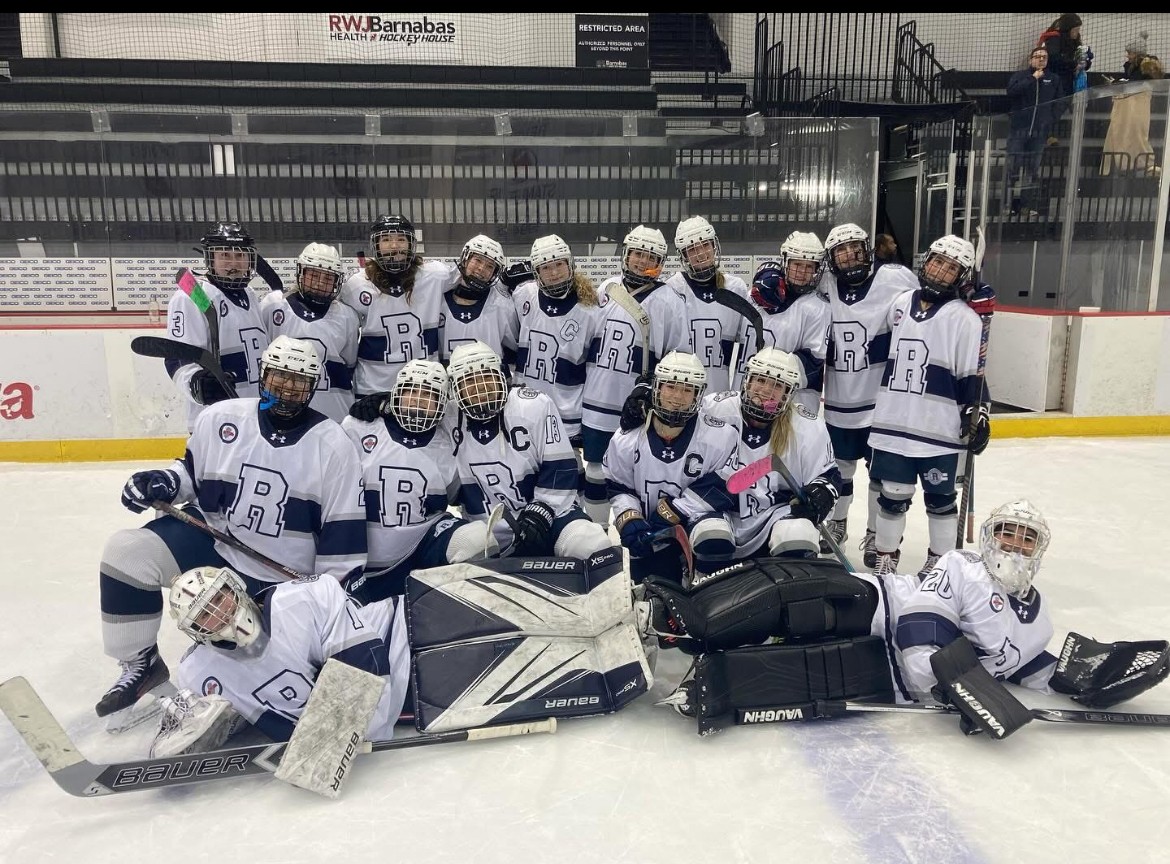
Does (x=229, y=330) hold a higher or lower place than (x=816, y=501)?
higher

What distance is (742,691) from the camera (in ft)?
7.33

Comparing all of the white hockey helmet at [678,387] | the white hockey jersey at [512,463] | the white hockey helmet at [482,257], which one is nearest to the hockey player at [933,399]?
the white hockey helmet at [678,387]

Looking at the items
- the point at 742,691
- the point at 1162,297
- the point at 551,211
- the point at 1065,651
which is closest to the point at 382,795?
the point at 742,691

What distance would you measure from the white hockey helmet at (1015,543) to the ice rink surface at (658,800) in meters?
0.39

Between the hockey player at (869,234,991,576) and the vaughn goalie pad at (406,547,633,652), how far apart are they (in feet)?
4.65

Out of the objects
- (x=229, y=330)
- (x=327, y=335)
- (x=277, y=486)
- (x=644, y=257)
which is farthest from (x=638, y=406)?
(x=229, y=330)

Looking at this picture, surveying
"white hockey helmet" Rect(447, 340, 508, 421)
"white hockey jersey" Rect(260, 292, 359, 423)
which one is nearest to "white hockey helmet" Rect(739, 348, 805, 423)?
"white hockey helmet" Rect(447, 340, 508, 421)

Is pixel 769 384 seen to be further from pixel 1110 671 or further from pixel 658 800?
pixel 658 800

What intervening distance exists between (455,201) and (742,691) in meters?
4.42

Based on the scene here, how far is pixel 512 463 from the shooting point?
8.89ft

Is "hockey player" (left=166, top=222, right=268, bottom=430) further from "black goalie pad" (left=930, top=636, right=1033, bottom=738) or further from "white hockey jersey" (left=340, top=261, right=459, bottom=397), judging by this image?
"black goalie pad" (left=930, top=636, right=1033, bottom=738)

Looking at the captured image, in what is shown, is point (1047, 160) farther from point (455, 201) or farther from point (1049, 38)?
point (455, 201)

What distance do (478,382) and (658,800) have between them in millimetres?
1236

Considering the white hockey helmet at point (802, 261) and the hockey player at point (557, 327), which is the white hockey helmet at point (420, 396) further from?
the white hockey helmet at point (802, 261)
